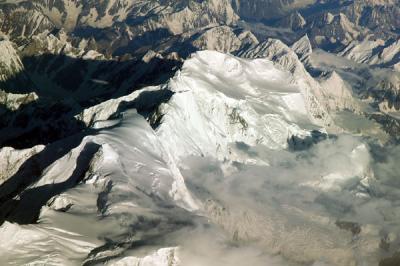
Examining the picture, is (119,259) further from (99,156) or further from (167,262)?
(99,156)

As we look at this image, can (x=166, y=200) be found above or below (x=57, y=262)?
below

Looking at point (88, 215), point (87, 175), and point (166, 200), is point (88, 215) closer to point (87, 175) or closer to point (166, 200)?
point (87, 175)

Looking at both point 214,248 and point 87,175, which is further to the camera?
point 87,175

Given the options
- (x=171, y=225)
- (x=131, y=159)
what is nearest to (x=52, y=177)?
(x=131, y=159)

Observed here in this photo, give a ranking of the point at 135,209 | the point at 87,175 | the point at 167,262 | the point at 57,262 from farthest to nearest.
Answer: the point at 87,175 → the point at 135,209 → the point at 167,262 → the point at 57,262

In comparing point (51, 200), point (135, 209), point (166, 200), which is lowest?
point (166, 200)

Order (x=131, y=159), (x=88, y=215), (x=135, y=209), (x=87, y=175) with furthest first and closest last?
(x=131, y=159), (x=87, y=175), (x=135, y=209), (x=88, y=215)

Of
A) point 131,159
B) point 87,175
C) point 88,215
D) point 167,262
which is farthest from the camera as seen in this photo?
point 131,159

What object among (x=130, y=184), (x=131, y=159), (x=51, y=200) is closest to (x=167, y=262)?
(x=51, y=200)

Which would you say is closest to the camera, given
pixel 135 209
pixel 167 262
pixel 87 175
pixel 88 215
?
pixel 167 262
